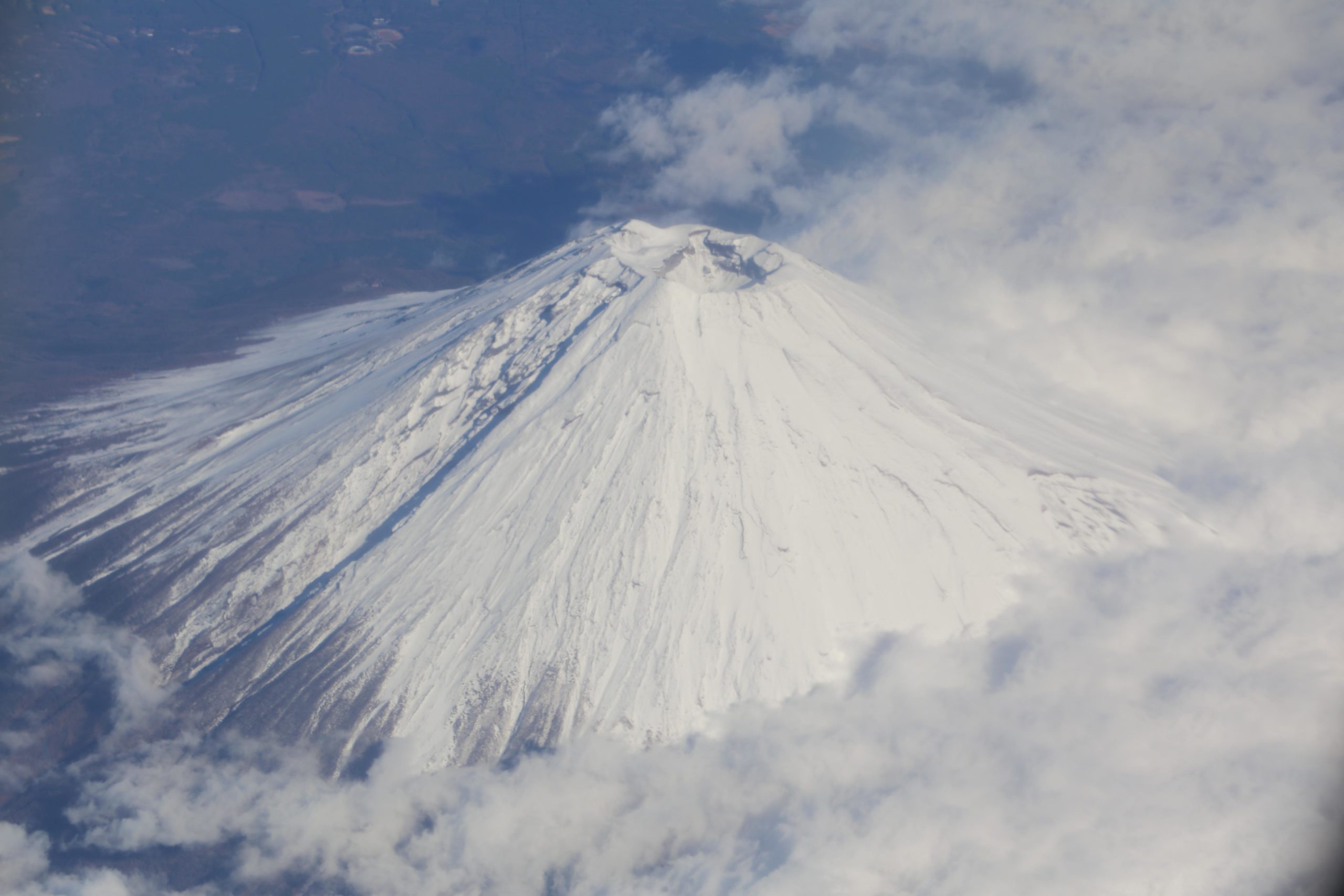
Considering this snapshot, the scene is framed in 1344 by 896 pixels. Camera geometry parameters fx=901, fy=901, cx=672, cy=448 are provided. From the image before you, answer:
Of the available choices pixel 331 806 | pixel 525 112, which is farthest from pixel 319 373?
pixel 525 112

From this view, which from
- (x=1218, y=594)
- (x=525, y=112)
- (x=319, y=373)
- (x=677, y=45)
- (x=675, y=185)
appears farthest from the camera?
(x=677, y=45)

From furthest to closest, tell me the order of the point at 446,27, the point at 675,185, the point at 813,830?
the point at 446,27, the point at 675,185, the point at 813,830

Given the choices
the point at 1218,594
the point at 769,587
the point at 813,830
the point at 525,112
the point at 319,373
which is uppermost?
the point at 525,112

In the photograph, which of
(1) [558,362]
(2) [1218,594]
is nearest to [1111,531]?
(2) [1218,594]

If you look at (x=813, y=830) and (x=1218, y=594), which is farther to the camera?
(x=1218, y=594)

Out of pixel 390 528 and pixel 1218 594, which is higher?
pixel 390 528

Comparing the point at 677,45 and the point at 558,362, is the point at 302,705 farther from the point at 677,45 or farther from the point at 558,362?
the point at 677,45

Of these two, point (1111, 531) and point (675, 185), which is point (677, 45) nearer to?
point (675, 185)
